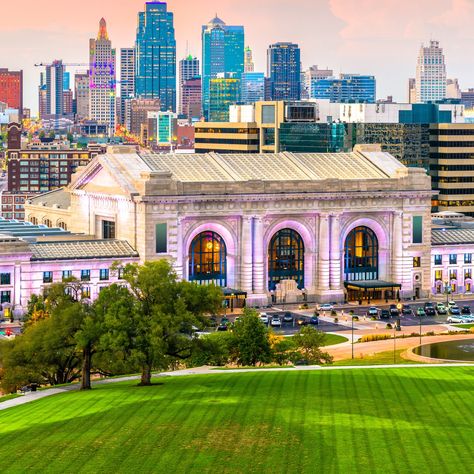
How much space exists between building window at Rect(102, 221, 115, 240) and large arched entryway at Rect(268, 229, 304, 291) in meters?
21.0

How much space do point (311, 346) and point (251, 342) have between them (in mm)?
6384

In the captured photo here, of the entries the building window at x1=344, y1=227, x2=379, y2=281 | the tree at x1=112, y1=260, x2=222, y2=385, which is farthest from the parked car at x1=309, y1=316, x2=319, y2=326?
the tree at x1=112, y1=260, x2=222, y2=385

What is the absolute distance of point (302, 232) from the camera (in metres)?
193

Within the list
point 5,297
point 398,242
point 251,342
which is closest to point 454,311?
point 398,242

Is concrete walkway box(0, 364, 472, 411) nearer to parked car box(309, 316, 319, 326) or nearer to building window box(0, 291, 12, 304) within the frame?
parked car box(309, 316, 319, 326)

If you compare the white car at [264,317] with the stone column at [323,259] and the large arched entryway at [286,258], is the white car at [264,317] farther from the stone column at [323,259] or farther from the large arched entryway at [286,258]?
the stone column at [323,259]

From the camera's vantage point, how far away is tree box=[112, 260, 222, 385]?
106625 millimetres

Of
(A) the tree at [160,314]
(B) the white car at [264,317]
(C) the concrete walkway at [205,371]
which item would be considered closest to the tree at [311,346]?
(C) the concrete walkway at [205,371]

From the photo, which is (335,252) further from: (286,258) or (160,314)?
(160,314)

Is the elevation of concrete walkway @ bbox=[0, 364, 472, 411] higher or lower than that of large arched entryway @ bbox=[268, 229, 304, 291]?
lower

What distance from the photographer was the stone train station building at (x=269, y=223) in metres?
184

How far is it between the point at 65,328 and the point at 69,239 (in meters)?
85.9

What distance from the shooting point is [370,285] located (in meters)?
192

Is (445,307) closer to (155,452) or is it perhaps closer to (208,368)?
(208,368)
